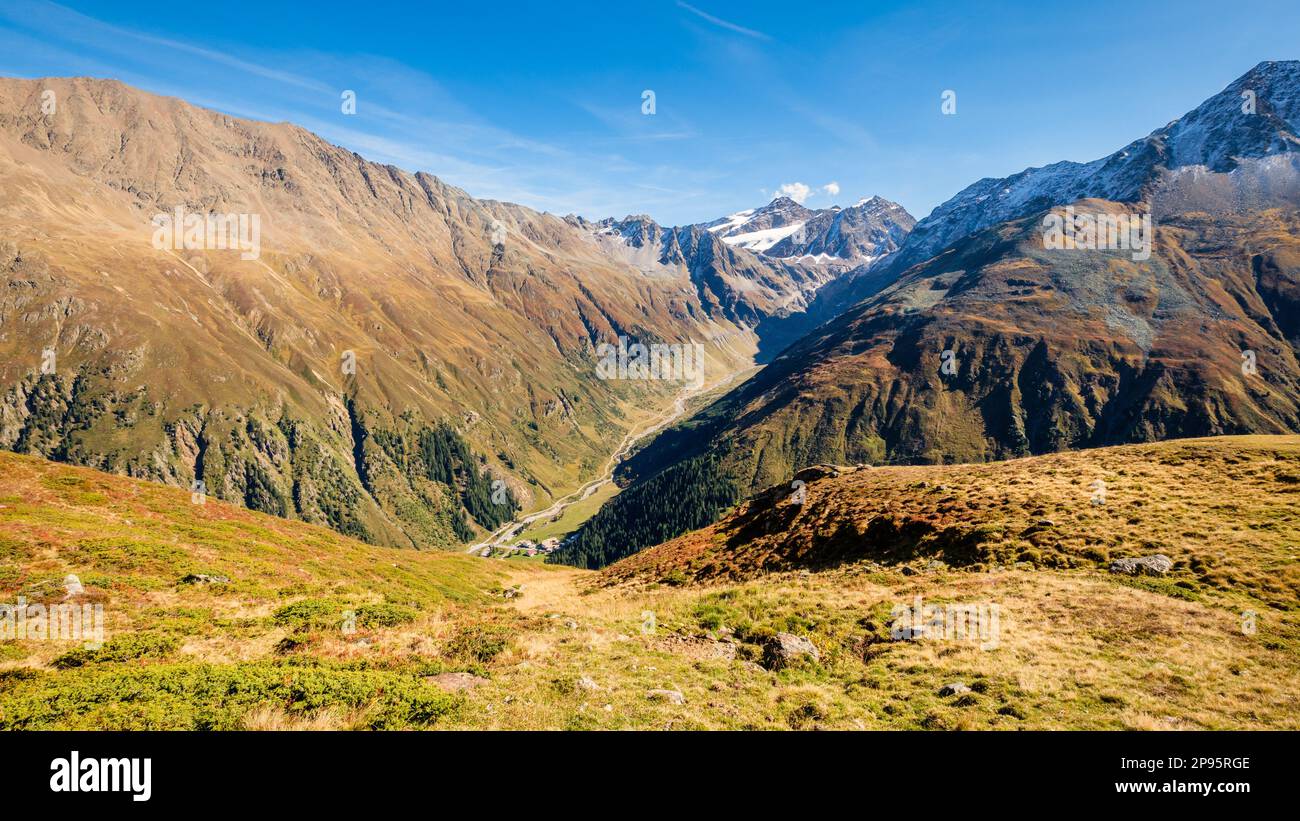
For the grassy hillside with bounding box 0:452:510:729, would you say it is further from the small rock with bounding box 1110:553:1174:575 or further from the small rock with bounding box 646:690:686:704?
the small rock with bounding box 1110:553:1174:575

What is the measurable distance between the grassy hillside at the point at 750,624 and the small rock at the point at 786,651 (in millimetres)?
730

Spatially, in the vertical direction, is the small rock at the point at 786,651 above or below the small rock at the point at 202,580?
below

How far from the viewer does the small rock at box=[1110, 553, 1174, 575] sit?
1037 inches

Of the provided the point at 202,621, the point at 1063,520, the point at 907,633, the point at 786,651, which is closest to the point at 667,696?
the point at 786,651

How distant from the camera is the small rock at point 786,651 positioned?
2030cm

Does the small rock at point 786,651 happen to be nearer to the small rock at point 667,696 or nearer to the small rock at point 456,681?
the small rock at point 667,696

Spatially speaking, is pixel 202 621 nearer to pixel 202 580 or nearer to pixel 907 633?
pixel 202 580

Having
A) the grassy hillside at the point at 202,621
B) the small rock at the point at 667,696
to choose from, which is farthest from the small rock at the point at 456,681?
the small rock at the point at 667,696

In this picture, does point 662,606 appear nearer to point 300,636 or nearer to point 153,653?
point 300,636

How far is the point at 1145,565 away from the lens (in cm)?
2683

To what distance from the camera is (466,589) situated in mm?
50781

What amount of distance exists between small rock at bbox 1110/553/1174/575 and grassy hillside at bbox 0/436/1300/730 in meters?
0.47
